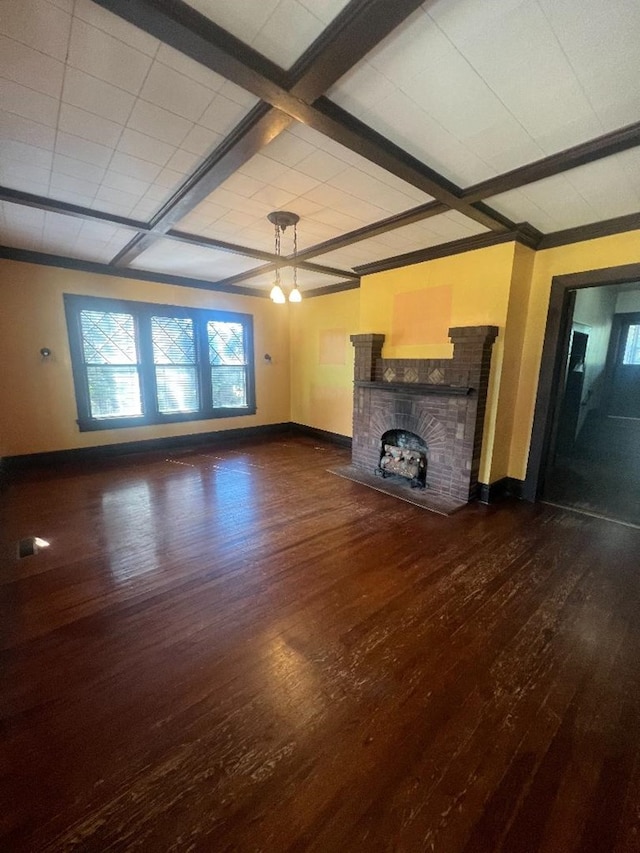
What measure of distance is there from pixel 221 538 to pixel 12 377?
3609 mm

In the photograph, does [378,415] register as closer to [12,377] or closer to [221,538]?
[221,538]

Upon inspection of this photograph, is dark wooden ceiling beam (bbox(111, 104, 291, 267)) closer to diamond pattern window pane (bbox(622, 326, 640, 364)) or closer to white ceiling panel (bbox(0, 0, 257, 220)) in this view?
white ceiling panel (bbox(0, 0, 257, 220))

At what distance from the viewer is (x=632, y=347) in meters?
5.91

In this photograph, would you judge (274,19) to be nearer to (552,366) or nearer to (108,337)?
(552,366)

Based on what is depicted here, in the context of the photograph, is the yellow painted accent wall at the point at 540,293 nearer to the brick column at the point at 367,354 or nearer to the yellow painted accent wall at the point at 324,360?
the brick column at the point at 367,354

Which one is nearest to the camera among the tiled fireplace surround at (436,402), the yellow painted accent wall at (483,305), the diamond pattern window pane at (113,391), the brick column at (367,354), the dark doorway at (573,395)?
the yellow painted accent wall at (483,305)

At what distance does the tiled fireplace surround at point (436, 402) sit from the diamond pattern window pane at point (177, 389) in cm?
280

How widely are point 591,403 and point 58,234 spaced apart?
7.94 metres

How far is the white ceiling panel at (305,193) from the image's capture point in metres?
1.99

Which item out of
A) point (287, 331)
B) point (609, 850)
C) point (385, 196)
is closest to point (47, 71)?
point (385, 196)

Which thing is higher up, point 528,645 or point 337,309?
point 337,309

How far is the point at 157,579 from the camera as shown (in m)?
2.29

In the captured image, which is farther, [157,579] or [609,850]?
[157,579]

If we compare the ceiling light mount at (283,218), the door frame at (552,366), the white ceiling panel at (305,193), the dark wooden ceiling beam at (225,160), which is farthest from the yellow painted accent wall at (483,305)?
the dark wooden ceiling beam at (225,160)
